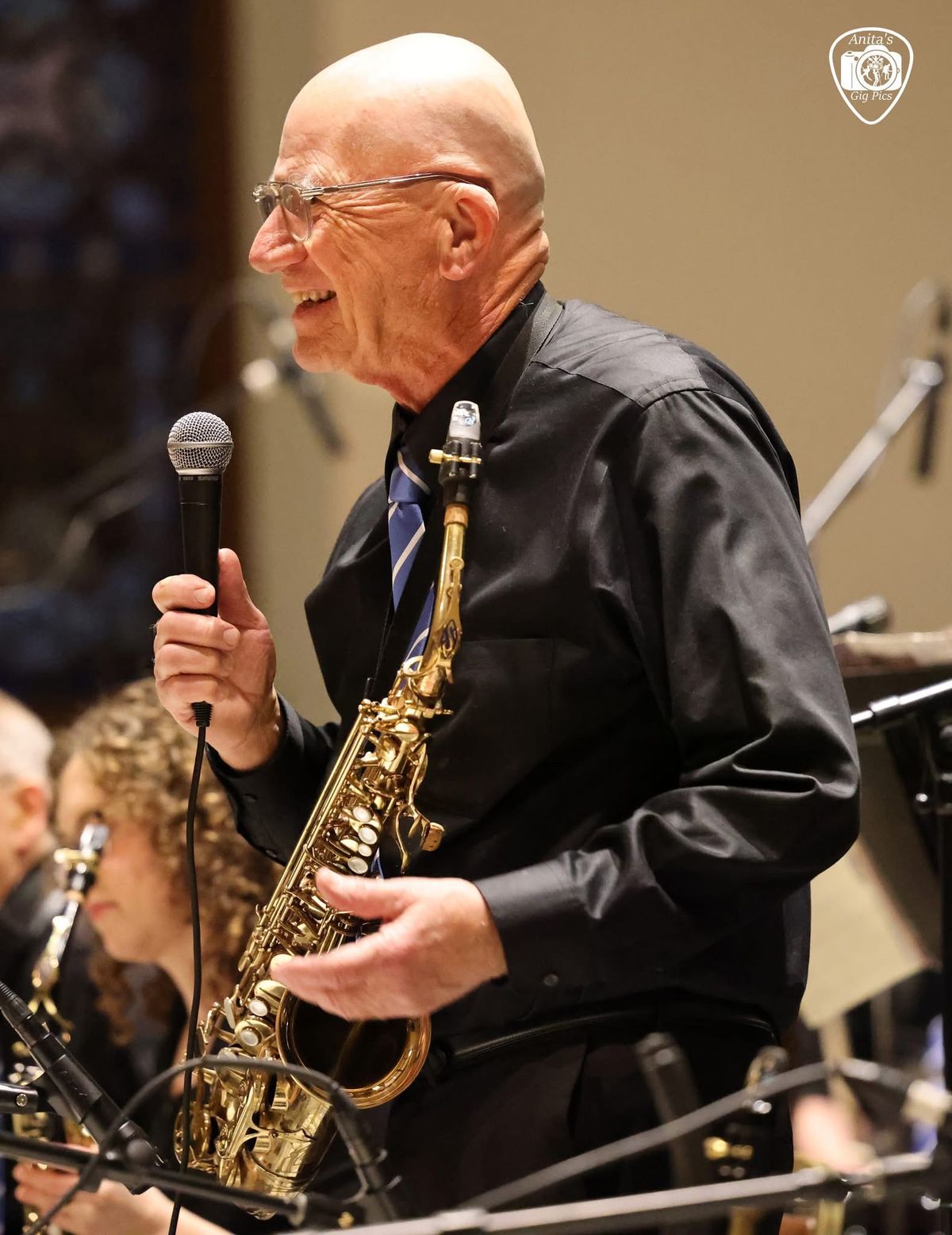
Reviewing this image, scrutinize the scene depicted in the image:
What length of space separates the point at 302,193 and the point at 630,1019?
848 millimetres

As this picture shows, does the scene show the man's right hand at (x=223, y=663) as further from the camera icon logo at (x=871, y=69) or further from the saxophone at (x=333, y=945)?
the camera icon logo at (x=871, y=69)

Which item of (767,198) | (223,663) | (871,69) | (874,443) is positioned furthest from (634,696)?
(874,443)

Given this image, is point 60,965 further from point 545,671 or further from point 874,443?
point 874,443

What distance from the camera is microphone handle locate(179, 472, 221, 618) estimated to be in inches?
64.4

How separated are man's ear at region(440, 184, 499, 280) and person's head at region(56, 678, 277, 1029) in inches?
38.7

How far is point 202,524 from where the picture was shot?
165 centimetres

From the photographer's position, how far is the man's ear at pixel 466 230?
164 centimetres

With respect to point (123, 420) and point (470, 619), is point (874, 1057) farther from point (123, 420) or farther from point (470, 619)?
point (123, 420)

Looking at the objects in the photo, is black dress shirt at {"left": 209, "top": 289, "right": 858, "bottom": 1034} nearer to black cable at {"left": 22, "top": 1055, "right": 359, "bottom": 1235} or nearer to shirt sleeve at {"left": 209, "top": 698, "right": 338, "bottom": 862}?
black cable at {"left": 22, "top": 1055, "right": 359, "bottom": 1235}

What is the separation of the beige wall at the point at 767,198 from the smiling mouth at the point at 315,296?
0.89 m

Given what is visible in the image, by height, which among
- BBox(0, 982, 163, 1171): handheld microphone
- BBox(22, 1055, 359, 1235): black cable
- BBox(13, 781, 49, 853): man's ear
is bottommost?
BBox(13, 781, 49, 853): man's ear

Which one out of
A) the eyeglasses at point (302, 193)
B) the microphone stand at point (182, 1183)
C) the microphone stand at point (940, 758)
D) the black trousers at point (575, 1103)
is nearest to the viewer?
the microphone stand at point (182, 1183)

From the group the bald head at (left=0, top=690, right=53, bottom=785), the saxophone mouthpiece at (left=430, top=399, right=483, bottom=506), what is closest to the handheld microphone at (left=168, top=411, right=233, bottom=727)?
the saxophone mouthpiece at (left=430, top=399, right=483, bottom=506)

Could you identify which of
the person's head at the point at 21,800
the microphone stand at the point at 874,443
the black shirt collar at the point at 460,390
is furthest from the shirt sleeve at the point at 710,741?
the person's head at the point at 21,800
